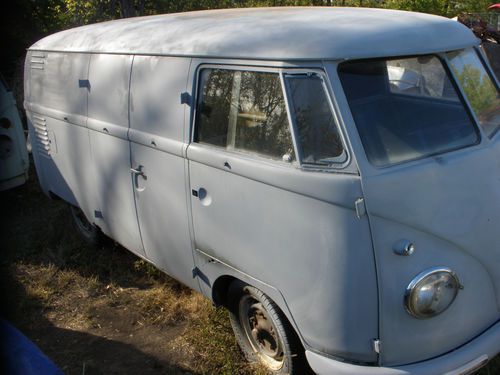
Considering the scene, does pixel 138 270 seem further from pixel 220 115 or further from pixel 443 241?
pixel 443 241

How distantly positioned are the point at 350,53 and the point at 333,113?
0.98ft

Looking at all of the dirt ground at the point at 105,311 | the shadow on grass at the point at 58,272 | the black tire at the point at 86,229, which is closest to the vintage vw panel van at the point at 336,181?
the dirt ground at the point at 105,311

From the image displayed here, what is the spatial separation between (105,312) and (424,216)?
2.80 metres

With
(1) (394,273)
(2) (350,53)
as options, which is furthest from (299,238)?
(2) (350,53)

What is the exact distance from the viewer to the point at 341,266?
252 centimetres

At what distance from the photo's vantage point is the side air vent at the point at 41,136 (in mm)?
5238

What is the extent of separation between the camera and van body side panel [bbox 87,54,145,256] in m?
3.94

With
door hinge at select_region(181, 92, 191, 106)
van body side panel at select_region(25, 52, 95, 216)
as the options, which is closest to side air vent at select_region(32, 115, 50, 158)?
van body side panel at select_region(25, 52, 95, 216)

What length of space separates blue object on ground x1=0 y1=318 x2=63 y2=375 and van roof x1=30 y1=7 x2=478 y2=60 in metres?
1.81

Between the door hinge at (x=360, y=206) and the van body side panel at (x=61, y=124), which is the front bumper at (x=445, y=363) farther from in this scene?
the van body side panel at (x=61, y=124)

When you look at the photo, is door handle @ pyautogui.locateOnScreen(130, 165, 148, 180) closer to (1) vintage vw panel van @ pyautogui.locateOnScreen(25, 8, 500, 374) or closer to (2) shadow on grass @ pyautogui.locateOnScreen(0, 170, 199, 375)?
(1) vintage vw panel van @ pyautogui.locateOnScreen(25, 8, 500, 374)

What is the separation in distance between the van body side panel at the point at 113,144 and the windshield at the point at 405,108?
1883mm

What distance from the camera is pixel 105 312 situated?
4.30m

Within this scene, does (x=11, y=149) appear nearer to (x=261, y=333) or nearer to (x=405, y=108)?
(x=261, y=333)
